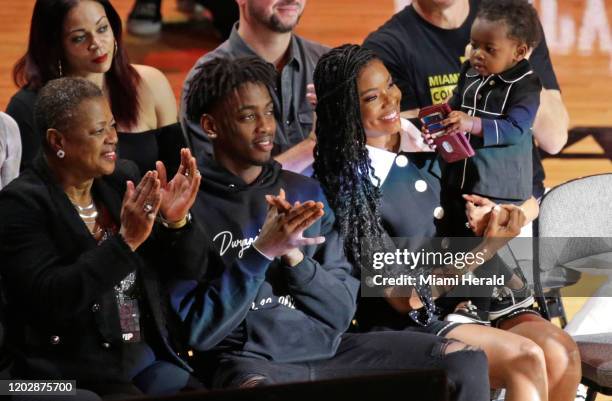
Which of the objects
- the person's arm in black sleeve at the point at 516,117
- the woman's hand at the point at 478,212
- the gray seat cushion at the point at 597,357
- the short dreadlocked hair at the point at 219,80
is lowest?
the gray seat cushion at the point at 597,357

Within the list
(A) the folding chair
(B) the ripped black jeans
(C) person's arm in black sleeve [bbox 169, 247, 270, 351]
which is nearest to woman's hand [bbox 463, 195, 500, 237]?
(A) the folding chair

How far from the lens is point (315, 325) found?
119 inches

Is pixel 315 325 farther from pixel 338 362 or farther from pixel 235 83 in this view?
pixel 235 83

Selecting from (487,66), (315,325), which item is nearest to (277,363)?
(315,325)

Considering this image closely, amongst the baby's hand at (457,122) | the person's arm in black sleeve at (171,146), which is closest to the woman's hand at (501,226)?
the baby's hand at (457,122)

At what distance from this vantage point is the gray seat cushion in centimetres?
326

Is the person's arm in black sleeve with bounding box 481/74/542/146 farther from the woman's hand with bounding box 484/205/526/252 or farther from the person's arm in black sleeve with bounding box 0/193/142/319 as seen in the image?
the person's arm in black sleeve with bounding box 0/193/142/319

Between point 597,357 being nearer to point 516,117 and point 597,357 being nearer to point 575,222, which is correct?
point 575,222

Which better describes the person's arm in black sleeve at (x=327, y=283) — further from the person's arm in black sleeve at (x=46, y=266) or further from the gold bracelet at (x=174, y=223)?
the person's arm in black sleeve at (x=46, y=266)

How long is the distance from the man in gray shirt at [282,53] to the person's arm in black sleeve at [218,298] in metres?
0.66

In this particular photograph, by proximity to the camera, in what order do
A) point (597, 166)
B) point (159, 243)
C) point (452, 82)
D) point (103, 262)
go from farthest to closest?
1. point (597, 166)
2. point (452, 82)
3. point (159, 243)
4. point (103, 262)

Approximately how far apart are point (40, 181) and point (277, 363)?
2.49 feet

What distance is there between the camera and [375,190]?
3.25 m

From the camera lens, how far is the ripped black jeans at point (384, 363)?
2898 mm
